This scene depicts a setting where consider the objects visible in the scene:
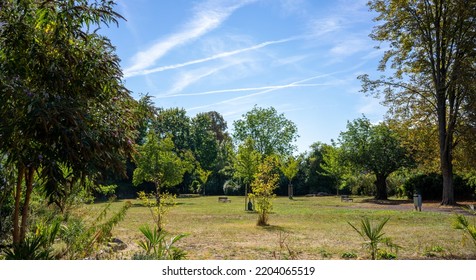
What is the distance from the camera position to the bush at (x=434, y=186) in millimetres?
31719

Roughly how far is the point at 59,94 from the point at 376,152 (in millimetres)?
32442

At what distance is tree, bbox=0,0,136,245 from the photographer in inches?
203

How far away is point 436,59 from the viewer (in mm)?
25641

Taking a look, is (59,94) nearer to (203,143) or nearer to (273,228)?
(273,228)

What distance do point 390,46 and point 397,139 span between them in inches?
428

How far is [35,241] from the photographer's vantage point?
20.7 ft

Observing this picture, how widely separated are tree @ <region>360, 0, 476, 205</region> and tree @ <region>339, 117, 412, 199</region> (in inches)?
280

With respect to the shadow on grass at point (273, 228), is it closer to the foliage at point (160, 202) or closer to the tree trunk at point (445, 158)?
the foliage at point (160, 202)

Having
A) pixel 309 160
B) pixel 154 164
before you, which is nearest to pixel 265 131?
pixel 309 160

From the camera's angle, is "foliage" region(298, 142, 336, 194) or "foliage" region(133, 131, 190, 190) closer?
"foliage" region(133, 131, 190, 190)

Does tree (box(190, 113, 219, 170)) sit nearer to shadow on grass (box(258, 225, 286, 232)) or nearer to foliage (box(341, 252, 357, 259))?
shadow on grass (box(258, 225, 286, 232))

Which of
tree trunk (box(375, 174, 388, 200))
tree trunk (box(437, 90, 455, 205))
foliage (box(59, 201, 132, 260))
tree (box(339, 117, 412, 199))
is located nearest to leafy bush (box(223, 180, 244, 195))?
tree (box(339, 117, 412, 199))

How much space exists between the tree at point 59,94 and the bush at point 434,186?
3190 cm
